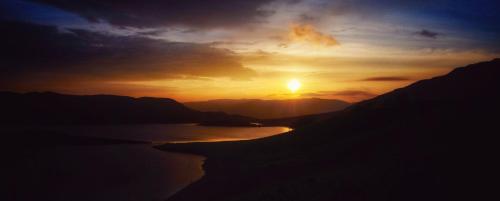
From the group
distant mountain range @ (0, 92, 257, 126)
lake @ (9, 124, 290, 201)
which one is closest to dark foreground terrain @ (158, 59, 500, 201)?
lake @ (9, 124, 290, 201)

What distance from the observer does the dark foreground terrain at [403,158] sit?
16.3 m

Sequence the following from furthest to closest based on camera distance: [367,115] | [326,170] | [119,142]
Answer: [119,142]
[367,115]
[326,170]

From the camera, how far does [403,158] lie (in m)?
20.2

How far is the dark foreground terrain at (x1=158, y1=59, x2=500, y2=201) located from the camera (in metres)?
16.3

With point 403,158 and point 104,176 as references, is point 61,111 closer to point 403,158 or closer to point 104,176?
point 104,176

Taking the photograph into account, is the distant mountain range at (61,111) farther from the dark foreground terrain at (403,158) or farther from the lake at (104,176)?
the dark foreground terrain at (403,158)

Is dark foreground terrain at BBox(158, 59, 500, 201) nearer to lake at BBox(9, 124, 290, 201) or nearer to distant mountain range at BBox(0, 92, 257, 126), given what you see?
lake at BBox(9, 124, 290, 201)

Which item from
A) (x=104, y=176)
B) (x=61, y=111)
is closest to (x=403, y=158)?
(x=104, y=176)

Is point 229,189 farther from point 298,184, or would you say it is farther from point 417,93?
point 417,93

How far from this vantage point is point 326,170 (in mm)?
23359

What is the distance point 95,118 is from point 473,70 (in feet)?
517

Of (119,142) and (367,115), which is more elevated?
(367,115)

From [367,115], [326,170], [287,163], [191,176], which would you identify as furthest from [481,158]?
[191,176]

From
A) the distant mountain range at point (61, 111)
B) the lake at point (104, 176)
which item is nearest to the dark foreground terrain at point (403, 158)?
the lake at point (104, 176)
